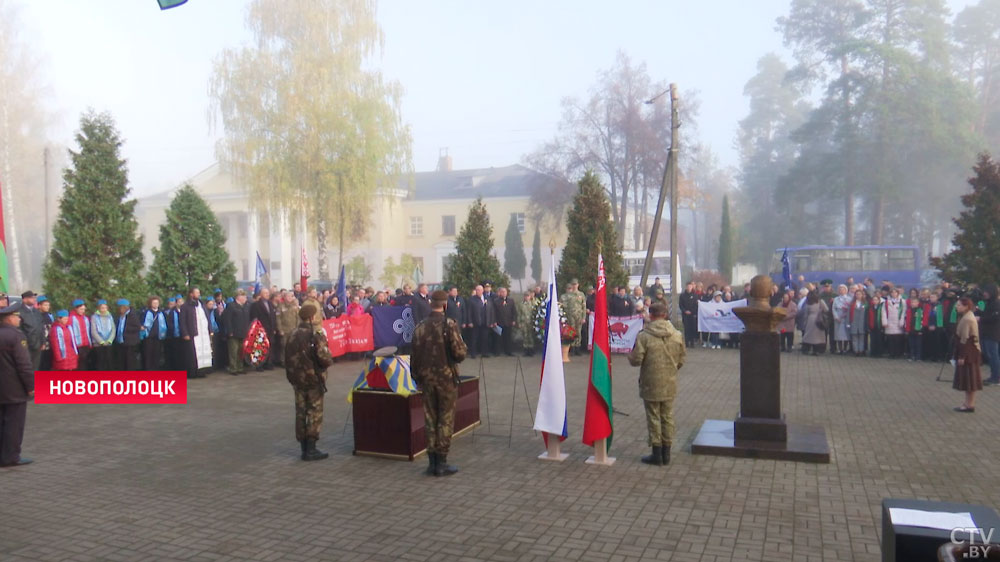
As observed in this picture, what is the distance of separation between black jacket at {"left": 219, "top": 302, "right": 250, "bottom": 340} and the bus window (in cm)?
3534

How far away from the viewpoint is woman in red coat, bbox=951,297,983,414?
1098 centimetres

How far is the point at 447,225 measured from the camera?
2295 inches

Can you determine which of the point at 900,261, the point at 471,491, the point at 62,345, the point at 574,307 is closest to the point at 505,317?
the point at 574,307

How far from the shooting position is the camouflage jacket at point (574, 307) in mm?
17656

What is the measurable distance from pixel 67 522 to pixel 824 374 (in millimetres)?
13895

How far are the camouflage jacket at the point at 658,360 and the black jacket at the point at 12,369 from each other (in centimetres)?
689

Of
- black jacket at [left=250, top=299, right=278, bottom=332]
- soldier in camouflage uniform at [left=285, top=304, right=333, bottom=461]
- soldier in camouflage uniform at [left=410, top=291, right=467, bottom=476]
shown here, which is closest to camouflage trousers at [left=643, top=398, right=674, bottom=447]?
soldier in camouflage uniform at [left=410, top=291, right=467, bottom=476]

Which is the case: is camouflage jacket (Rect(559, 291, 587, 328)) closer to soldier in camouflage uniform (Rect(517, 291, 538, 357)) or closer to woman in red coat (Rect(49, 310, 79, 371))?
soldier in camouflage uniform (Rect(517, 291, 538, 357))

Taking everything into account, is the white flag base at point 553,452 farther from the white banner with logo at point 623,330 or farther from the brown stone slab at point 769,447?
the white banner with logo at point 623,330

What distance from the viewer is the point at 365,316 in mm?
18141

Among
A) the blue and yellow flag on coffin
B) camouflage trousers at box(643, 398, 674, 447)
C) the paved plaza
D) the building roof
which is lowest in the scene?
the paved plaza

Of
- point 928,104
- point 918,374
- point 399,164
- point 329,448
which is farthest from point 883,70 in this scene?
point 329,448

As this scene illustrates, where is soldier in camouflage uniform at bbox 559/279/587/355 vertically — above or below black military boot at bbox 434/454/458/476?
above

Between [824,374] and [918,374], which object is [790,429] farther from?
[918,374]
